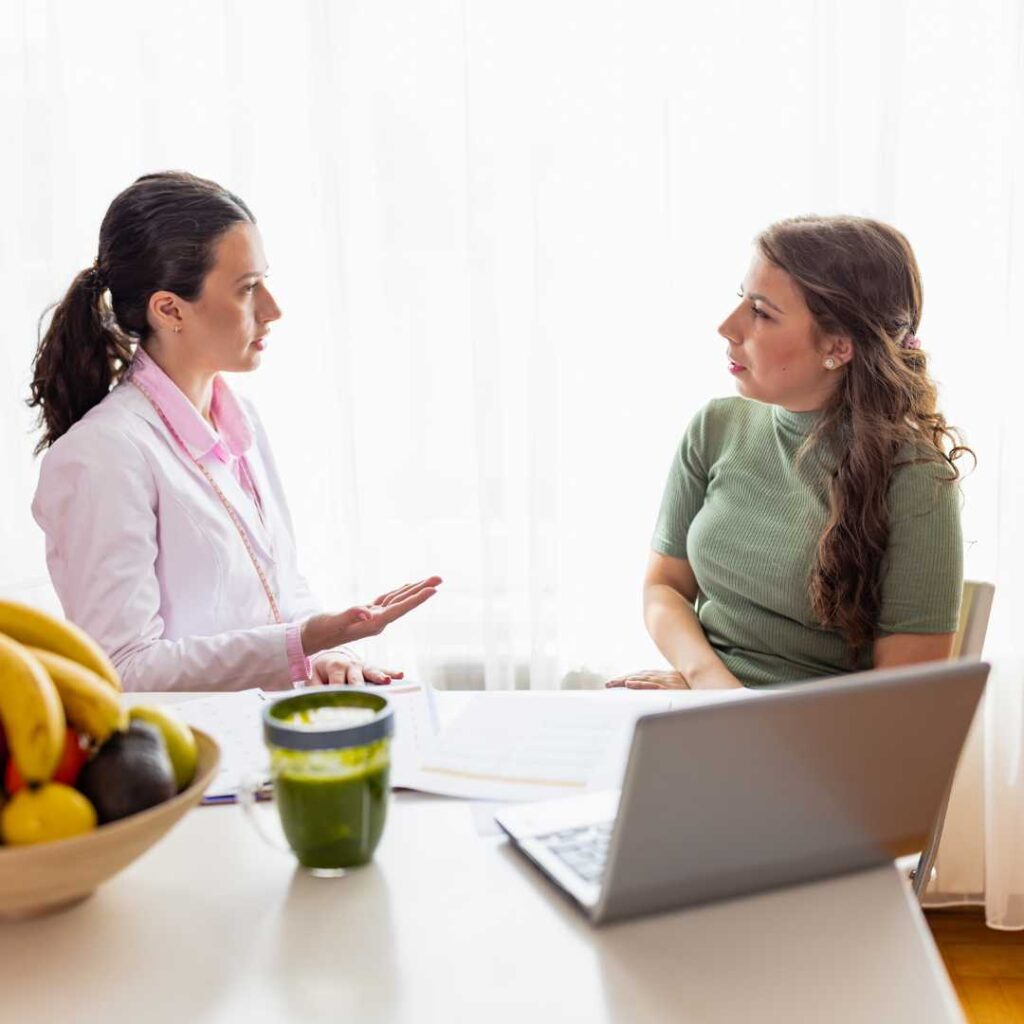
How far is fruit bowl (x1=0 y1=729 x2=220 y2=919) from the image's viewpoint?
0.80m

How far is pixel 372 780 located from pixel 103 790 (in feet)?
0.66

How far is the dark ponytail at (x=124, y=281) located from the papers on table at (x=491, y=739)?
0.73m

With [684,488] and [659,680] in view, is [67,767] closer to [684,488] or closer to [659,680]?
[659,680]

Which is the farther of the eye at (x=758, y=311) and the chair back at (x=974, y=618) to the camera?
the eye at (x=758, y=311)

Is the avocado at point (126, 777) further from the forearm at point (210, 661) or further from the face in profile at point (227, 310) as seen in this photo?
the face in profile at point (227, 310)

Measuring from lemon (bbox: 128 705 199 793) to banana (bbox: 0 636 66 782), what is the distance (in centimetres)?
10

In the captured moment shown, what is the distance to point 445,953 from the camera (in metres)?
0.84

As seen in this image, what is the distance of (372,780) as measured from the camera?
3.08ft

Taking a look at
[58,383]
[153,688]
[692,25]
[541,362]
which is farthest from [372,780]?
[692,25]

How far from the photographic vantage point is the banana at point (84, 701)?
867 mm

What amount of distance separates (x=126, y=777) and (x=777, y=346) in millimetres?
1324

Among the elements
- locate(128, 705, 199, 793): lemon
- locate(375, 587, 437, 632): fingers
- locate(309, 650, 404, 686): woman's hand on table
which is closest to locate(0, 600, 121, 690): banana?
locate(128, 705, 199, 793): lemon

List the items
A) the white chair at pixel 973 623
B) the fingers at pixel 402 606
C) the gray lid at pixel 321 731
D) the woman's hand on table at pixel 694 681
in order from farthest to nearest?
the woman's hand on table at pixel 694 681
the fingers at pixel 402 606
the white chair at pixel 973 623
the gray lid at pixel 321 731

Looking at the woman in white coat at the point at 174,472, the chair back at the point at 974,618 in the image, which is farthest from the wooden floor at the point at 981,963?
the woman in white coat at the point at 174,472
